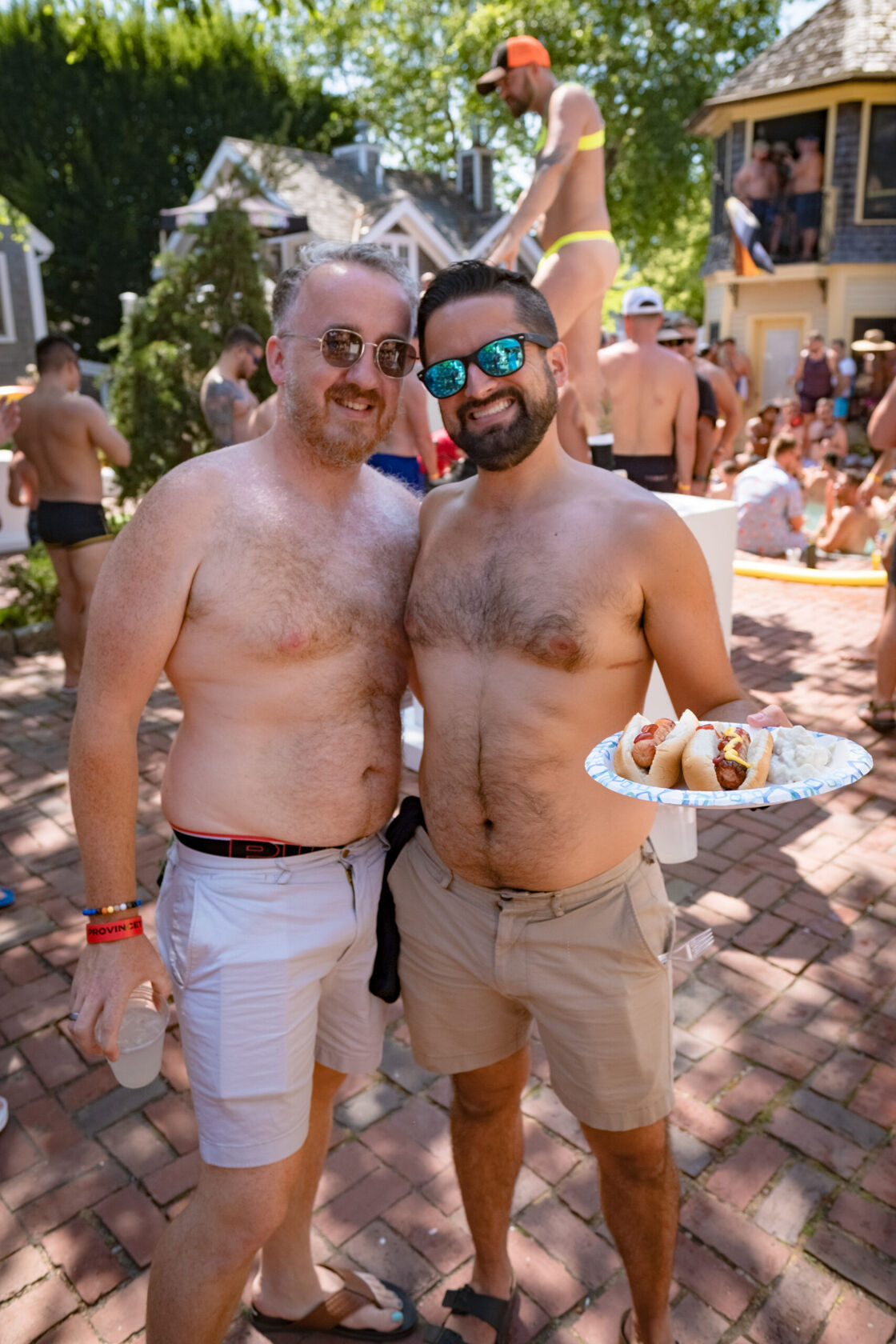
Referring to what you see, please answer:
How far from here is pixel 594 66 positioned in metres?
32.1

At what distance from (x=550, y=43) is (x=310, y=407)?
34.3m

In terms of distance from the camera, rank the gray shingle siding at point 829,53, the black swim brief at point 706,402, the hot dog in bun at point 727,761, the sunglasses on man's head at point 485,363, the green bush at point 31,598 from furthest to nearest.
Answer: the gray shingle siding at point 829,53 < the black swim brief at point 706,402 < the green bush at point 31,598 < the sunglasses on man's head at point 485,363 < the hot dog in bun at point 727,761

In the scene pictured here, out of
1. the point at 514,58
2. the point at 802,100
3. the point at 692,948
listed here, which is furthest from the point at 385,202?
the point at 692,948

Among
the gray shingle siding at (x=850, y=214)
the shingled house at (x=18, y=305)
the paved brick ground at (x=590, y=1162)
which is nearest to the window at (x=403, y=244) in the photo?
the shingled house at (x=18, y=305)

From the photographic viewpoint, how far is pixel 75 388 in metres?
7.55

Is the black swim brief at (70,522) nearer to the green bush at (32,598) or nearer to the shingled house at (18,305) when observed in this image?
the green bush at (32,598)

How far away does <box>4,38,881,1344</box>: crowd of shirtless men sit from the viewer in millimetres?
2154

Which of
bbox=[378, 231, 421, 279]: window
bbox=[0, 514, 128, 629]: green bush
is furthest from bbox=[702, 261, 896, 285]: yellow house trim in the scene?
bbox=[0, 514, 128, 629]: green bush

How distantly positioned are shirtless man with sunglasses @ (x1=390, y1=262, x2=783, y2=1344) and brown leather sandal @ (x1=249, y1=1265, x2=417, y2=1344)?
57 centimetres

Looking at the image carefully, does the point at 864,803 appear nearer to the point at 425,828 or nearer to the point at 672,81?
the point at 425,828

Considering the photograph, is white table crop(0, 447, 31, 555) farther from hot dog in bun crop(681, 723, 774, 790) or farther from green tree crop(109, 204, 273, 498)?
hot dog in bun crop(681, 723, 774, 790)

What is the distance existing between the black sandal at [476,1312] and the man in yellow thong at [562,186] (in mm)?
4333

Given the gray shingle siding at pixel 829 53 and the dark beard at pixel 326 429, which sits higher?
the gray shingle siding at pixel 829 53

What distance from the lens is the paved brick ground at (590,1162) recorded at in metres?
2.61
